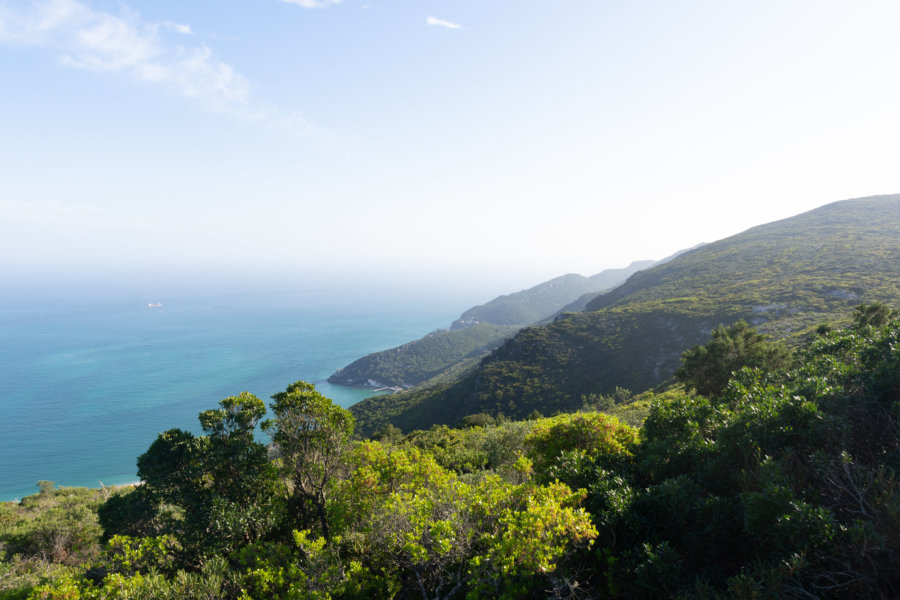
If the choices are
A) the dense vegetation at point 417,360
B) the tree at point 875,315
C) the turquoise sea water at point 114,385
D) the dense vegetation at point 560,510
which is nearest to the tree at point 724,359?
the tree at point 875,315

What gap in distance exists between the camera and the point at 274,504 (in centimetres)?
1348

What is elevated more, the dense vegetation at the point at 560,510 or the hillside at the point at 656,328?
the dense vegetation at the point at 560,510

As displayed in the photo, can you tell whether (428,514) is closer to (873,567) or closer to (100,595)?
(100,595)

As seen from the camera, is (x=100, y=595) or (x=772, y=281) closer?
(x=100, y=595)

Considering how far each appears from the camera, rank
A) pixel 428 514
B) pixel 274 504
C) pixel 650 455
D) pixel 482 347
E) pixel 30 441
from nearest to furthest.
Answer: pixel 428 514, pixel 650 455, pixel 274 504, pixel 30 441, pixel 482 347

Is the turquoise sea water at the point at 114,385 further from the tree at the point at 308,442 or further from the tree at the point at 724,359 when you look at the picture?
the tree at the point at 724,359

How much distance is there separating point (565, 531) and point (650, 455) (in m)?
5.03

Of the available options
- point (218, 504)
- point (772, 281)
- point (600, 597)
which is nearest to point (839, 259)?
point (772, 281)

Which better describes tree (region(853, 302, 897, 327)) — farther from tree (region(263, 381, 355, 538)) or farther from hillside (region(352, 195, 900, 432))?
tree (region(263, 381, 355, 538))

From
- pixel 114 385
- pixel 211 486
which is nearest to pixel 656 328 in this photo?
pixel 211 486

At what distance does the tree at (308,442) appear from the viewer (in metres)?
13.6

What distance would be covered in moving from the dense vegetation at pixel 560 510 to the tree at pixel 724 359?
1214 centimetres

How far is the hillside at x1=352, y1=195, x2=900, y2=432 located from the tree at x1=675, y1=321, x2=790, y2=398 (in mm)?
39659

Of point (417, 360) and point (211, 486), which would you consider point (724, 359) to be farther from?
point (417, 360)
